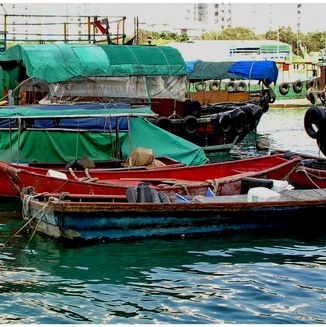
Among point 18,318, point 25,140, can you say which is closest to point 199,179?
point 25,140

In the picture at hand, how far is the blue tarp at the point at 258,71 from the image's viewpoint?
26.7 metres

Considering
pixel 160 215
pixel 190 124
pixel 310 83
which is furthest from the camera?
pixel 310 83

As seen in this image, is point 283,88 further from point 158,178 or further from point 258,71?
point 158,178

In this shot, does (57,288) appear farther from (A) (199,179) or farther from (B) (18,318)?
(A) (199,179)

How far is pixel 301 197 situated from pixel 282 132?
2060 cm

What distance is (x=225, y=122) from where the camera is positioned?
23.3 metres

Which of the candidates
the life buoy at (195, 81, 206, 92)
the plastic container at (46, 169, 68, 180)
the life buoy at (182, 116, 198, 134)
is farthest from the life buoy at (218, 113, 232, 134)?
the plastic container at (46, 169, 68, 180)

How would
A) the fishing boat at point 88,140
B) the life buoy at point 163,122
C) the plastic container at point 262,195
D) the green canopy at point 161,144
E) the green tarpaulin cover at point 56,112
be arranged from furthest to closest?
Result: the life buoy at point 163,122
the green canopy at point 161,144
the fishing boat at point 88,140
the green tarpaulin cover at point 56,112
the plastic container at point 262,195

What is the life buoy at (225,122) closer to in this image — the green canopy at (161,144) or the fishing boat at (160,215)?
the green canopy at (161,144)

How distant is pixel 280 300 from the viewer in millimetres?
8391

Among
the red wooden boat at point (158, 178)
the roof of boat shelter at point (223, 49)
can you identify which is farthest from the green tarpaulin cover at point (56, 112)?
the roof of boat shelter at point (223, 49)

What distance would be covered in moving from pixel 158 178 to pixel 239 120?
10.6m

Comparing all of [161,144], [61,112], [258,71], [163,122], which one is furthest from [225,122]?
[61,112]

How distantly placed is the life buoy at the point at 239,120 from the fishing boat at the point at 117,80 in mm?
48
